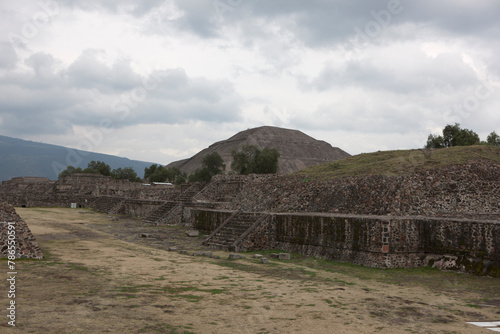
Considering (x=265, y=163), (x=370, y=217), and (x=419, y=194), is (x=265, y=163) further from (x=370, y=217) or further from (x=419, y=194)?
(x=370, y=217)

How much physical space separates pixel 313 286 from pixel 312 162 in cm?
10830

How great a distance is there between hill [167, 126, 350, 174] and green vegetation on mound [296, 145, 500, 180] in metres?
81.6

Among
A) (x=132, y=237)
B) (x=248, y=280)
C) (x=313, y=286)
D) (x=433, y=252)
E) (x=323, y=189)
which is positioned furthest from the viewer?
(x=323, y=189)

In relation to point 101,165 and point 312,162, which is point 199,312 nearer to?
point 101,165

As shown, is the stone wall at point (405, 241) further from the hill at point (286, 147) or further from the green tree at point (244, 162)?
the hill at point (286, 147)

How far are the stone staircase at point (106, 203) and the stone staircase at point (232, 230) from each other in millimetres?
22201

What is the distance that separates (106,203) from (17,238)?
2989 cm

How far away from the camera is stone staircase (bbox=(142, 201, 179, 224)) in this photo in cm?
2747

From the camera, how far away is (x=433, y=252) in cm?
1121

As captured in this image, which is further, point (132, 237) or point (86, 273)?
point (132, 237)

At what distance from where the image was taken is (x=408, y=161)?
67.1ft

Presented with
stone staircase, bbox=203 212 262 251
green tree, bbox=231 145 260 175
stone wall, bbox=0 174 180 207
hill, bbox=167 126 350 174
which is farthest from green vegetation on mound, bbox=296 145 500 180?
hill, bbox=167 126 350 174

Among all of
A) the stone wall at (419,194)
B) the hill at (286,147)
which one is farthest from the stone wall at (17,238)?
the hill at (286,147)

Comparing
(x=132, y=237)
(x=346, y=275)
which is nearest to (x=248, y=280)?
(x=346, y=275)
